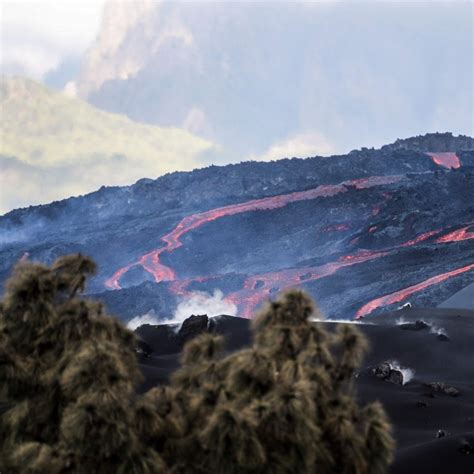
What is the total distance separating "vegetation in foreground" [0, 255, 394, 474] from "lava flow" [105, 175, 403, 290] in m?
95.0

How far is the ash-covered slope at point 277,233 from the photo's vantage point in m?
90.0

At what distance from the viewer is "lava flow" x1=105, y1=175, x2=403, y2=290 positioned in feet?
377

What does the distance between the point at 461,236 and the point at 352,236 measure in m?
15.3

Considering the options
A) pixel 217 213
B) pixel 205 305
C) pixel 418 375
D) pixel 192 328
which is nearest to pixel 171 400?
pixel 418 375

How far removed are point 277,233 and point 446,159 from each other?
64.2 m

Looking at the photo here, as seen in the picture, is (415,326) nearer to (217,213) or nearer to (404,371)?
(404,371)

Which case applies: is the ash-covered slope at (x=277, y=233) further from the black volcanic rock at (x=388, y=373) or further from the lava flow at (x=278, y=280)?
the black volcanic rock at (x=388, y=373)

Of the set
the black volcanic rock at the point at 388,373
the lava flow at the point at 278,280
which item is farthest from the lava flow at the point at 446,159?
the black volcanic rock at the point at 388,373

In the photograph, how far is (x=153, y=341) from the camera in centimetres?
5622

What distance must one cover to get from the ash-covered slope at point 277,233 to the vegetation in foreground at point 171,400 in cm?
6598

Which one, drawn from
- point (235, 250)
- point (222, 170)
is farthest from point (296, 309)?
point (222, 170)

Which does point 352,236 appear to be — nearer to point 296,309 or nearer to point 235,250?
point 235,250

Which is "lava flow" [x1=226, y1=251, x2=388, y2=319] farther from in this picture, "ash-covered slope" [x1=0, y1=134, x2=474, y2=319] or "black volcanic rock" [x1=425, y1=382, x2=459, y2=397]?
"black volcanic rock" [x1=425, y1=382, x2=459, y2=397]

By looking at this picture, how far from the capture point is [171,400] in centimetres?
1462
